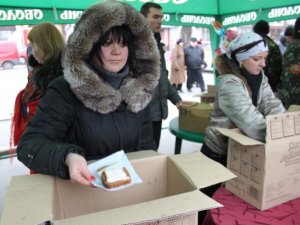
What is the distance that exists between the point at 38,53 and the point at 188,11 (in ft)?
7.21

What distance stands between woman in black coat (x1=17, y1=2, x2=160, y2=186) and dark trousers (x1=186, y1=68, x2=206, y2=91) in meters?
6.27

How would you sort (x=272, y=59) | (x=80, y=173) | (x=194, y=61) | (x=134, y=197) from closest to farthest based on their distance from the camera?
1. (x=80, y=173)
2. (x=134, y=197)
3. (x=272, y=59)
4. (x=194, y=61)

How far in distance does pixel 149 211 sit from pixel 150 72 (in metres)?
0.69

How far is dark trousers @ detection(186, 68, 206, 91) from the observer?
286 inches

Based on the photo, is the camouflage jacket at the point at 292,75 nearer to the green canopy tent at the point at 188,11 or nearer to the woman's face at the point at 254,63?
the green canopy tent at the point at 188,11

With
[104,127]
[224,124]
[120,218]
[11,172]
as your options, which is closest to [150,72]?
[104,127]

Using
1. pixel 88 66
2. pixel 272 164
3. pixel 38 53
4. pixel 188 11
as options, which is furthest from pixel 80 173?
pixel 188 11

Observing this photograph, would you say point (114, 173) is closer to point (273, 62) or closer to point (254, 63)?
point (254, 63)

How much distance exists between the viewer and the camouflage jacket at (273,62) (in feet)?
9.54

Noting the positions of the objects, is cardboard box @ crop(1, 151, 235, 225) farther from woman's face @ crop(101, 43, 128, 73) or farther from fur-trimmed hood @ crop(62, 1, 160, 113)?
woman's face @ crop(101, 43, 128, 73)

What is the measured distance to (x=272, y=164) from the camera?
3.34ft

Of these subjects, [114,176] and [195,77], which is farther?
[195,77]

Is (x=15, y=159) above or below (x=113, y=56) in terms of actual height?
below

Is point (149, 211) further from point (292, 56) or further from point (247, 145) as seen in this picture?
point (292, 56)
